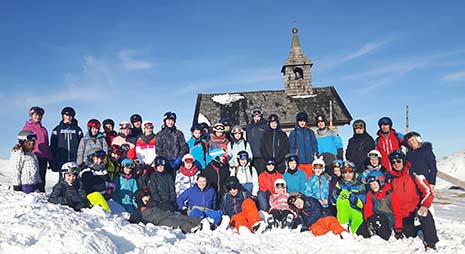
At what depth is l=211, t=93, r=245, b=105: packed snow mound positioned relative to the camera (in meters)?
27.7

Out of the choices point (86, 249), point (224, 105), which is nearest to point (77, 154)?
point (86, 249)

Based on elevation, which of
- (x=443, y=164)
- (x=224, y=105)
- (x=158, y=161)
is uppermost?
(x=224, y=105)

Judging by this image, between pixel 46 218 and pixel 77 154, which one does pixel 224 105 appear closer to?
pixel 77 154

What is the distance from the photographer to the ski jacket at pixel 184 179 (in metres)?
7.23

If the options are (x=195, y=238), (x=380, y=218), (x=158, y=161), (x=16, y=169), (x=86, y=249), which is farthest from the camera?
(x=158, y=161)

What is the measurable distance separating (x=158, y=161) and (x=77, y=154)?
1.79 m

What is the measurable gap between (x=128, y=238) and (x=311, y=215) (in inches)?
139

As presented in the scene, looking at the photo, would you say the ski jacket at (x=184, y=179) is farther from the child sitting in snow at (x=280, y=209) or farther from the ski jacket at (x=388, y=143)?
the ski jacket at (x=388, y=143)

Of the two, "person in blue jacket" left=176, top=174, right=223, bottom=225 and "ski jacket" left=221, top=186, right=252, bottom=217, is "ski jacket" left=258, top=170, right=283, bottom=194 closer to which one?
"ski jacket" left=221, top=186, right=252, bottom=217

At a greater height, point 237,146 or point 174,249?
point 237,146

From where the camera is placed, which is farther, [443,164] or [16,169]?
[443,164]

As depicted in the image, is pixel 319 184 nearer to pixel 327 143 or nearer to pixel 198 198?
pixel 327 143

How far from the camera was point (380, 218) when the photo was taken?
6.02 m

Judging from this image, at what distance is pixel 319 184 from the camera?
7293 mm
